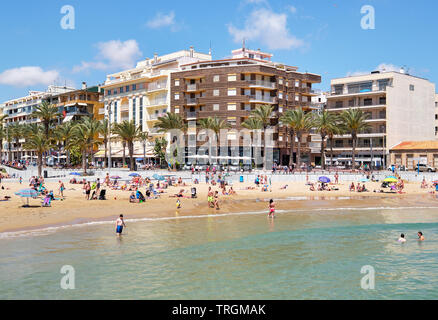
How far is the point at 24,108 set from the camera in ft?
403

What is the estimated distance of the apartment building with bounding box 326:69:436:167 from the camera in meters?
75.3

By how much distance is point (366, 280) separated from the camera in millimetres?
15758

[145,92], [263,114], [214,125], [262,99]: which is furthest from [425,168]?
[145,92]

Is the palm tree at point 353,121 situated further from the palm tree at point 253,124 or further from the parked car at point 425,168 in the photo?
the palm tree at point 253,124

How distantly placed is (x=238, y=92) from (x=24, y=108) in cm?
8091

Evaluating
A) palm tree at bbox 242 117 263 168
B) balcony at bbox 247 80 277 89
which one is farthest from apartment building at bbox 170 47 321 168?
palm tree at bbox 242 117 263 168

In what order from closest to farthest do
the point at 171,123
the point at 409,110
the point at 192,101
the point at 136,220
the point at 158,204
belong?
the point at 136,220 < the point at 158,204 < the point at 171,123 < the point at 192,101 < the point at 409,110

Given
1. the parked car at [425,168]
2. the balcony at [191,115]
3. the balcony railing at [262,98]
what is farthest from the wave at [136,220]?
the balcony at [191,115]

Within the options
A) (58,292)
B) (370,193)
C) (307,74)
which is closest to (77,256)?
(58,292)

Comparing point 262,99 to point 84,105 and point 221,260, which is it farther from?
point 221,260

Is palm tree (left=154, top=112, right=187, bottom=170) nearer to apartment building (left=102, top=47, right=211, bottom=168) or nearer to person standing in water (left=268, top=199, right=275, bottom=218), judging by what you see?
apartment building (left=102, top=47, right=211, bottom=168)

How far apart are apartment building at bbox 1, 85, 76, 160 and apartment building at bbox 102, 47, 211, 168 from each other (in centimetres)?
2939
